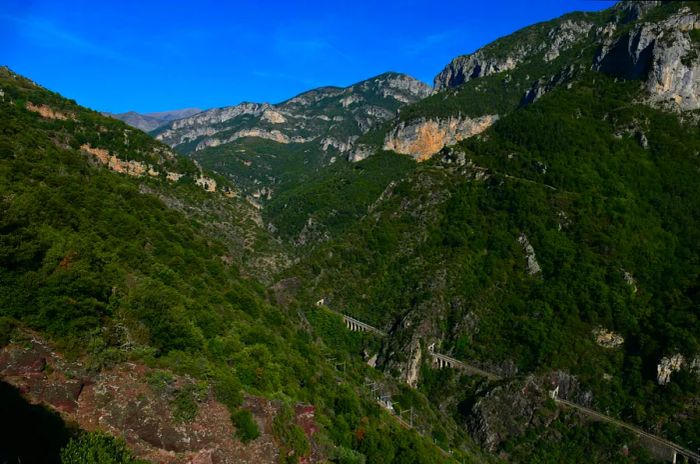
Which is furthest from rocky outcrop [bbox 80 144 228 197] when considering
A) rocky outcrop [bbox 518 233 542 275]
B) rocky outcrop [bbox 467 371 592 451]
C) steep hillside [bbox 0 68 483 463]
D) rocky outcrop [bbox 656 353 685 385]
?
rocky outcrop [bbox 656 353 685 385]

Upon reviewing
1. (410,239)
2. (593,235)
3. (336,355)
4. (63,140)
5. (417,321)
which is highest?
(593,235)

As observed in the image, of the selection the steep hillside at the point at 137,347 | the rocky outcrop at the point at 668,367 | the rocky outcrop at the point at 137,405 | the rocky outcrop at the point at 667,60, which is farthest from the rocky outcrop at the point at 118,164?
the rocky outcrop at the point at 667,60

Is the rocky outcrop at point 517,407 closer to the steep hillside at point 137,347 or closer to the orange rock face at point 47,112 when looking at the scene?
the steep hillside at point 137,347

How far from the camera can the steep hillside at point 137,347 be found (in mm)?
18188

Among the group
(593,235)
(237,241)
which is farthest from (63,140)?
(593,235)

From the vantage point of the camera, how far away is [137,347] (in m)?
21.2

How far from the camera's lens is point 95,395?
1847 cm

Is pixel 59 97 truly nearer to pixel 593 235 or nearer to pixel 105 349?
pixel 105 349

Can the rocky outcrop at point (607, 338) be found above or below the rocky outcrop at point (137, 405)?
above

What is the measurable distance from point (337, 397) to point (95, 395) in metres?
20.2

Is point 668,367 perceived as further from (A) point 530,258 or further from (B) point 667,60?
(B) point 667,60

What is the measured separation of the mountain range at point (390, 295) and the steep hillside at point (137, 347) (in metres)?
0.12

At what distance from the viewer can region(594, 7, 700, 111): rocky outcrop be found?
11106cm

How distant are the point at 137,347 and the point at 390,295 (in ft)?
249
